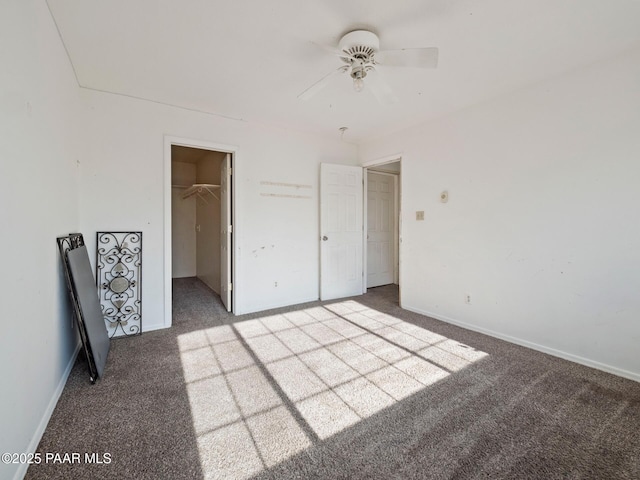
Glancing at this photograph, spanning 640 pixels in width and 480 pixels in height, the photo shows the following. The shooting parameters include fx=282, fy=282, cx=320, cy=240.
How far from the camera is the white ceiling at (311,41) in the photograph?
1.87 meters

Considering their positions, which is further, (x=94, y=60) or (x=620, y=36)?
(x=94, y=60)

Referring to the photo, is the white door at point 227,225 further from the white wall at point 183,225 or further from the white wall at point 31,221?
the white wall at point 183,225

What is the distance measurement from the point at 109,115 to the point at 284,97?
190 cm

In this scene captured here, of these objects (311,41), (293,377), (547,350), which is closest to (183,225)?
(293,377)

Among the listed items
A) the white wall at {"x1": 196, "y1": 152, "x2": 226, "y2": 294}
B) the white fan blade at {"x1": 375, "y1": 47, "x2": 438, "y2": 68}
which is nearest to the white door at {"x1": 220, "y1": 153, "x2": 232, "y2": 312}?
the white wall at {"x1": 196, "y1": 152, "x2": 226, "y2": 294}

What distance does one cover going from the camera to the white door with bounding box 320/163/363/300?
4531mm

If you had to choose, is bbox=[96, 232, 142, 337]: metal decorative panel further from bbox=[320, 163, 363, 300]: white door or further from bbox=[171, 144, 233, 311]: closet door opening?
bbox=[320, 163, 363, 300]: white door

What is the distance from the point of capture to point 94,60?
2467 mm

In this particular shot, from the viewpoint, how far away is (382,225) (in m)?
5.75

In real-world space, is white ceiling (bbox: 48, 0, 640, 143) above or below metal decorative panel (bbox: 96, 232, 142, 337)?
above

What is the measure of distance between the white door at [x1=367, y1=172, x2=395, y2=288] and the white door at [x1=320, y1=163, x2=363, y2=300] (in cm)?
71

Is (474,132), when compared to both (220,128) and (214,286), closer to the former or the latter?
(220,128)

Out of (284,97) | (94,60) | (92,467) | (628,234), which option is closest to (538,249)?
(628,234)

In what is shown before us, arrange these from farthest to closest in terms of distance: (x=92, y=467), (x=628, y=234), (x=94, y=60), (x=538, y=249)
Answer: (x=538, y=249) < (x=94, y=60) < (x=628, y=234) < (x=92, y=467)
